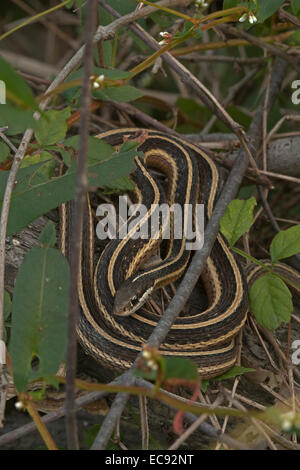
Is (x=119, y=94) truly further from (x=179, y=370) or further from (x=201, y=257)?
(x=179, y=370)

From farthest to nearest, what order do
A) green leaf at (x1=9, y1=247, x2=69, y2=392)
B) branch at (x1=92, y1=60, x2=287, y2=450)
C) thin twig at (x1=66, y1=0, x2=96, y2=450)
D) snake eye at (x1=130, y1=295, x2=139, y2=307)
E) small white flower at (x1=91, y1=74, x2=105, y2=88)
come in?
snake eye at (x1=130, y1=295, x2=139, y2=307) → small white flower at (x1=91, y1=74, x2=105, y2=88) → branch at (x1=92, y1=60, x2=287, y2=450) → green leaf at (x1=9, y1=247, x2=69, y2=392) → thin twig at (x1=66, y1=0, x2=96, y2=450)

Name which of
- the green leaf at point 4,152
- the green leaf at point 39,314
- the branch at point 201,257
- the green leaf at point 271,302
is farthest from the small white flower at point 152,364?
the green leaf at point 4,152

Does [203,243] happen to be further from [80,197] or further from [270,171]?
[80,197]

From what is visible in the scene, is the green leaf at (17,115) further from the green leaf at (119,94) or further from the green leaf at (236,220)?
the green leaf at (236,220)

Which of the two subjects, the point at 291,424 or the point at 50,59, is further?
the point at 50,59

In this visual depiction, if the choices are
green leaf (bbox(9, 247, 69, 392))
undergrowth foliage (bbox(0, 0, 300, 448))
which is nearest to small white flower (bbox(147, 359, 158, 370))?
undergrowth foliage (bbox(0, 0, 300, 448))

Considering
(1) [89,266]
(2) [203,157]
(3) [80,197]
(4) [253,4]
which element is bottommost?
(1) [89,266]

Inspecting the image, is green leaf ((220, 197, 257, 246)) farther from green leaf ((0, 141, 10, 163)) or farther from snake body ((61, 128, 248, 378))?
green leaf ((0, 141, 10, 163))

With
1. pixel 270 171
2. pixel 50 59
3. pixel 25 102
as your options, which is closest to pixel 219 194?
pixel 270 171
